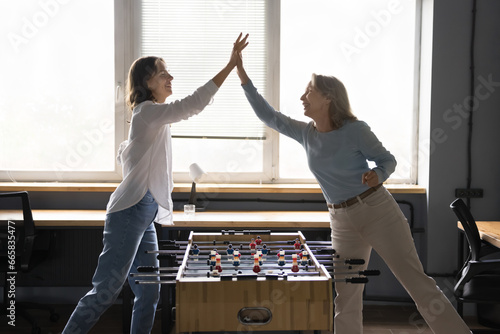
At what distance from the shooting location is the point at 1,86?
3.97m

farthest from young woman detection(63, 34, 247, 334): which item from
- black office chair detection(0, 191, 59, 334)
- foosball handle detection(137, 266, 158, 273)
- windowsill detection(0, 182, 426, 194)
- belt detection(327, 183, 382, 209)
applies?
windowsill detection(0, 182, 426, 194)

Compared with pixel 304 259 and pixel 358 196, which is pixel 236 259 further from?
pixel 358 196

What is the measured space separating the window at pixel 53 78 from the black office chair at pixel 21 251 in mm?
836

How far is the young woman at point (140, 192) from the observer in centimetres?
237

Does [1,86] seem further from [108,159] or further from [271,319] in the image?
[271,319]

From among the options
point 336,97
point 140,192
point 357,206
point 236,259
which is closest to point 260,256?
point 236,259

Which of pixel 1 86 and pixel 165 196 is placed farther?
pixel 1 86

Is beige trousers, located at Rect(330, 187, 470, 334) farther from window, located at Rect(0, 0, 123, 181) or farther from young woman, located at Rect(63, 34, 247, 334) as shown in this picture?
window, located at Rect(0, 0, 123, 181)

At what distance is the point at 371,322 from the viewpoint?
11.7 ft

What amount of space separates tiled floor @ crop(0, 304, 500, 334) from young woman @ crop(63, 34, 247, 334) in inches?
40.1

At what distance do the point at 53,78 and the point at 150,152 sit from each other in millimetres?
1933

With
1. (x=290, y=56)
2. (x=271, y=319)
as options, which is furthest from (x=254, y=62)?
(x=271, y=319)

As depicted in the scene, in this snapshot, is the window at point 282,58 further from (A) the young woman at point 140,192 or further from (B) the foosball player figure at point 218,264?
(B) the foosball player figure at point 218,264

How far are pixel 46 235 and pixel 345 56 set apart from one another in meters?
2.55
